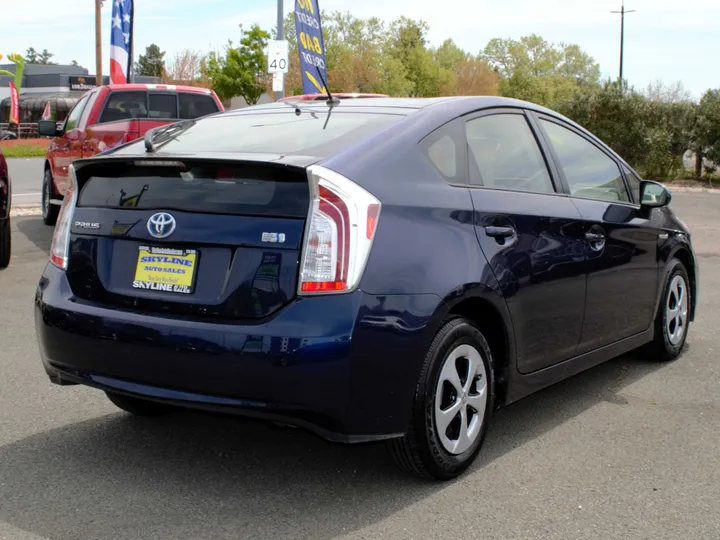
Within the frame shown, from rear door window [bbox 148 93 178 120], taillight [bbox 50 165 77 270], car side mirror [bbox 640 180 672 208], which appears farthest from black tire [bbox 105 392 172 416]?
rear door window [bbox 148 93 178 120]

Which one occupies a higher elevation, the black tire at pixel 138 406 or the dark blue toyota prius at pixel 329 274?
the dark blue toyota prius at pixel 329 274

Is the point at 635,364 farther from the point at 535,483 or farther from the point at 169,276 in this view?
the point at 169,276

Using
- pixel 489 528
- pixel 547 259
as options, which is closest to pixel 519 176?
pixel 547 259

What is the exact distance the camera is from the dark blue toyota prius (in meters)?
3.29

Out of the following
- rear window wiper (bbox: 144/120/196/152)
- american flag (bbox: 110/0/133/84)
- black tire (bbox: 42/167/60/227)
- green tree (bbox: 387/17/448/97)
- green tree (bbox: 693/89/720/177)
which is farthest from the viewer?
green tree (bbox: 387/17/448/97)

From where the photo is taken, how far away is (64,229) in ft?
12.9

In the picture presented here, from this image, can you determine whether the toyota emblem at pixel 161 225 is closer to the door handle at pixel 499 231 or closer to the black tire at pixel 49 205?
the door handle at pixel 499 231

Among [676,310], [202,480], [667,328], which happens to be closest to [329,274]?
[202,480]

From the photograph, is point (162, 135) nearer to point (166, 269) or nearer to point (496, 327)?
point (166, 269)

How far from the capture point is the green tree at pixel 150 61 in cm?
14950

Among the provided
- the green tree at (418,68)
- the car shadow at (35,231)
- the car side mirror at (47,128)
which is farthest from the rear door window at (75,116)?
the green tree at (418,68)

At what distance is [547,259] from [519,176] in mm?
429

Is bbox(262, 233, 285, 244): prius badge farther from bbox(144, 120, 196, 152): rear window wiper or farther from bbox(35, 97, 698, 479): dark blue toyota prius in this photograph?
bbox(144, 120, 196, 152): rear window wiper

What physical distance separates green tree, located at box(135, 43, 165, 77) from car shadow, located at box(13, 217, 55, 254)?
136 meters
